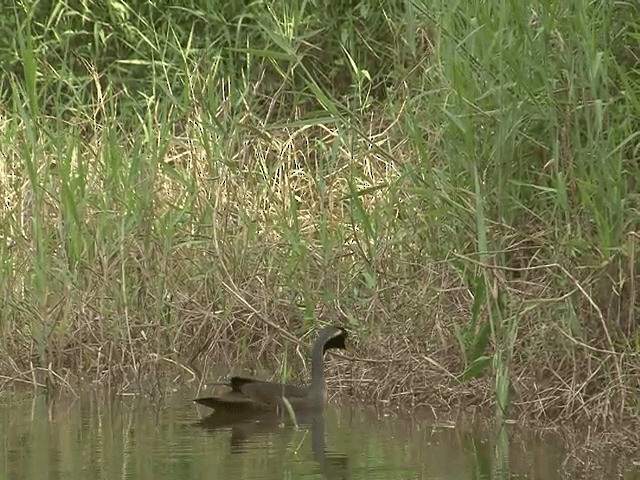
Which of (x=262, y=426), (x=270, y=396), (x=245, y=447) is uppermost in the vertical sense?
(x=270, y=396)

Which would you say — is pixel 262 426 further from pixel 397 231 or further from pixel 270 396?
pixel 397 231

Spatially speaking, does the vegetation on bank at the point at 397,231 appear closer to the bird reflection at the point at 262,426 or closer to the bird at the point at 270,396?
the bird at the point at 270,396

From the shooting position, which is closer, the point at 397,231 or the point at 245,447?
the point at 245,447

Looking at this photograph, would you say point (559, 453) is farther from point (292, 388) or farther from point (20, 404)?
point (20, 404)

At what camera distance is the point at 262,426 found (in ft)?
27.6

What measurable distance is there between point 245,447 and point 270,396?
85cm

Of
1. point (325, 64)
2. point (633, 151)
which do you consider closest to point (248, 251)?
point (633, 151)

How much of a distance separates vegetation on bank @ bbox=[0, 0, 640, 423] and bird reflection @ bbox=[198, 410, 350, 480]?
50cm

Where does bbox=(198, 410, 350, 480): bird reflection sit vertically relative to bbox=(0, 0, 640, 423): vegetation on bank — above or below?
below

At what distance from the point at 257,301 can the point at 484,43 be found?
210 cm

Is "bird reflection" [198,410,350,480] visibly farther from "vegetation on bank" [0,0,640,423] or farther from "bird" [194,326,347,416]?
"vegetation on bank" [0,0,640,423]

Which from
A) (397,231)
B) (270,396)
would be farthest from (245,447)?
(397,231)

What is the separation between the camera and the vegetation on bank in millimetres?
7836

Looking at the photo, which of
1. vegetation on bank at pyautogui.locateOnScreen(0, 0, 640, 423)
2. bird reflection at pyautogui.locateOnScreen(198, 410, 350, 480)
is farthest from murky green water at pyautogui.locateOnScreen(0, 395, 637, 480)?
vegetation on bank at pyautogui.locateOnScreen(0, 0, 640, 423)
